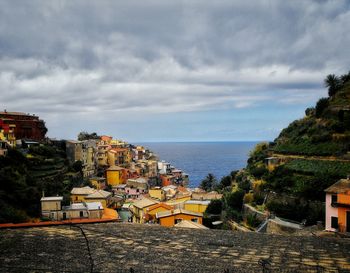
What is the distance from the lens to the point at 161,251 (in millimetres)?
6457

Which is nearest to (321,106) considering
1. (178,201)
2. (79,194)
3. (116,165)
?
(178,201)

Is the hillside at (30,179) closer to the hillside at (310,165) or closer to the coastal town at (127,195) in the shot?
the coastal town at (127,195)

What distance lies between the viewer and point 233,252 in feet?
21.5

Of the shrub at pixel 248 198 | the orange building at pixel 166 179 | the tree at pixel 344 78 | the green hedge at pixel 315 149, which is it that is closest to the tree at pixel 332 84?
the tree at pixel 344 78

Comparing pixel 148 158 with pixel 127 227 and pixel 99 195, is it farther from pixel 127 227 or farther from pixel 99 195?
pixel 127 227

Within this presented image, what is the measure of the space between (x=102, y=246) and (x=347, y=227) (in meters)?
22.4

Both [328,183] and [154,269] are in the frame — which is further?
[328,183]

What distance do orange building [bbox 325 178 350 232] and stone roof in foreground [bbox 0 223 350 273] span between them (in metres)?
18.4

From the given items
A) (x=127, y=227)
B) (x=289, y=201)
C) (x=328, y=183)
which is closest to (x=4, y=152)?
(x=289, y=201)

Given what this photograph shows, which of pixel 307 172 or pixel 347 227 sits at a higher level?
pixel 307 172

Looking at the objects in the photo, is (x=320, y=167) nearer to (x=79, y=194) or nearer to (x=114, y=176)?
(x=79, y=194)

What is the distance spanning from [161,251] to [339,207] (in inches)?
856

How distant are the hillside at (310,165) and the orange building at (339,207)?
119 inches

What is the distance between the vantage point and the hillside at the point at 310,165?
30.6m
